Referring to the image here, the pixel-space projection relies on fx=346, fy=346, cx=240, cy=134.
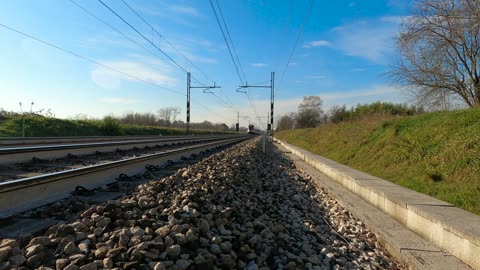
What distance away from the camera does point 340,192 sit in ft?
30.7

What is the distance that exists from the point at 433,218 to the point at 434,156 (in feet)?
17.5

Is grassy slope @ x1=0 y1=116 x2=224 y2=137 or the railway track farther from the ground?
grassy slope @ x1=0 y1=116 x2=224 y2=137

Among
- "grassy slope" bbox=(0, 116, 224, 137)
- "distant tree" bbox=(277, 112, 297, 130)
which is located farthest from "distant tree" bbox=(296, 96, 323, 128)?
"grassy slope" bbox=(0, 116, 224, 137)

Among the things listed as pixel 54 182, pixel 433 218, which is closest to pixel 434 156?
pixel 433 218

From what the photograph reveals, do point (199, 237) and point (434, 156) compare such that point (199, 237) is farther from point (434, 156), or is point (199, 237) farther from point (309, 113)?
point (309, 113)

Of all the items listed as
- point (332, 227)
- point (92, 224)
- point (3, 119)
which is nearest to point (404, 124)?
point (332, 227)

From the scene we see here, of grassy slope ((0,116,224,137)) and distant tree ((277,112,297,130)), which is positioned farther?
distant tree ((277,112,297,130))

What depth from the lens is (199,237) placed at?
156 inches

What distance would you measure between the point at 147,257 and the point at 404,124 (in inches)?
562

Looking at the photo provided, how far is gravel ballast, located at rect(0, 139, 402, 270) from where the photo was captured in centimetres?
310

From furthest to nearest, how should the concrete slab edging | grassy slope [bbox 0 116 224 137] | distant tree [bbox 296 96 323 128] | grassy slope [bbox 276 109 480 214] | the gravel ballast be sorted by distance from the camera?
distant tree [bbox 296 96 323 128] → grassy slope [bbox 0 116 224 137] → grassy slope [bbox 276 109 480 214] → the concrete slab edging → the gravel ballast

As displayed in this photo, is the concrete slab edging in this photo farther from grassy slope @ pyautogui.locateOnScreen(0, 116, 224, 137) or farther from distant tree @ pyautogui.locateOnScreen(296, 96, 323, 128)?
distant tree @ pyautogui.locateOnScreen(296, 96, 323, 128)

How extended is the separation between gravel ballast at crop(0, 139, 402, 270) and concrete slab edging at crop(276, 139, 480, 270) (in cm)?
73

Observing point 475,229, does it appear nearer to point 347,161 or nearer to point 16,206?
point 16,206
